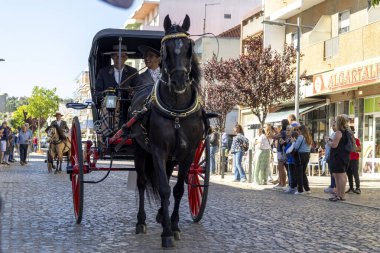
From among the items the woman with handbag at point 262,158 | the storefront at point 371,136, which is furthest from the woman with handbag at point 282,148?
the storefront at point 371,136

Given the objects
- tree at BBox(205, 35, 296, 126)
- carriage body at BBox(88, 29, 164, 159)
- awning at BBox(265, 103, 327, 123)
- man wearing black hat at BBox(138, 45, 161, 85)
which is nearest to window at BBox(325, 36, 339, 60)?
tree at BBox(205, 35, 296, 126)

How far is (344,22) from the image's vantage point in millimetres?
28766

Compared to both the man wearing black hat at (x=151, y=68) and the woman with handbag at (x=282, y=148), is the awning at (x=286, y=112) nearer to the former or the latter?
the woman with handbag at (x=282, y=148)

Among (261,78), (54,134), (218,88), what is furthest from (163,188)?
(218,88)

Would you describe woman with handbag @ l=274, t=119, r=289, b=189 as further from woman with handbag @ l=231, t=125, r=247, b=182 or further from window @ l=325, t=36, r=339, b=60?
window @ l=325, t=36, r=339, b=60

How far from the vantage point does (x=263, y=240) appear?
7.45 m

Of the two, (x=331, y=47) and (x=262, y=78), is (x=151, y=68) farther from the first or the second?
(x=331, y=47)

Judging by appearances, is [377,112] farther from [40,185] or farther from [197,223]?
[197,223]

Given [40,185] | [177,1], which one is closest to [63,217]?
[40,185]

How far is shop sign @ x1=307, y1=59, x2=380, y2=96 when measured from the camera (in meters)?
23.5

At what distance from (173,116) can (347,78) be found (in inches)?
761

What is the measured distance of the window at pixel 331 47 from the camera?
2841 centimetres

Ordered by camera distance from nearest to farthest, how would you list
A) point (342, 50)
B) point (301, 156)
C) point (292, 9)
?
1. point (301, 156)
2. point (342, 50)
3. point (292, 9)

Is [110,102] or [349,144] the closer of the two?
[110,102]
